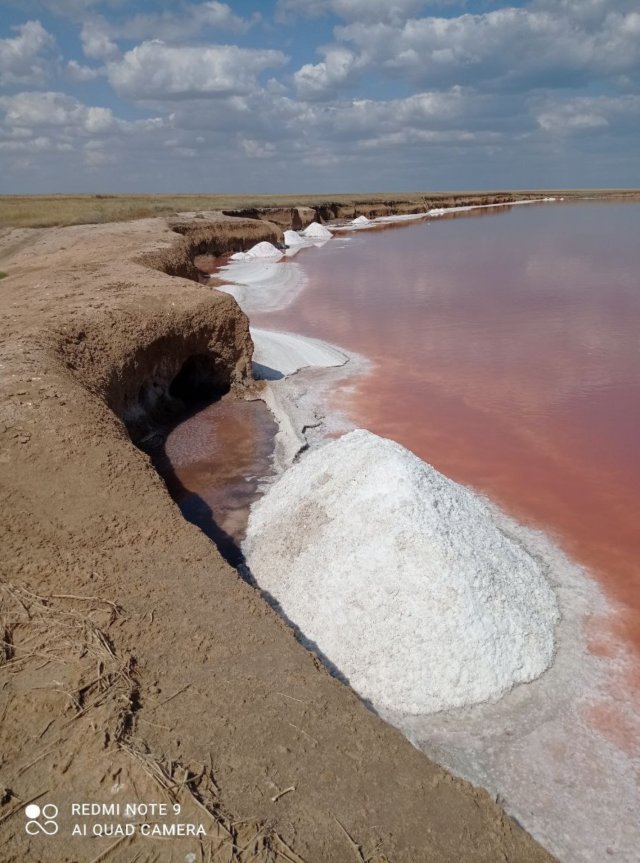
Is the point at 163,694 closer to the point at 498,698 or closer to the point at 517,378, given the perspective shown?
the point at 498,698

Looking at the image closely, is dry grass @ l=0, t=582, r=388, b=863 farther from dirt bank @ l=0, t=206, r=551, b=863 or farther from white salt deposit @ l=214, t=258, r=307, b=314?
white salt deposit @ l=214, t=258, r=307, b=314

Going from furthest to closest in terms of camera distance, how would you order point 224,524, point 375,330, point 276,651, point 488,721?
point 375,330
point 224,524
point 488,721
point 276,651

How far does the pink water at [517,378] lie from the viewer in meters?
10.4

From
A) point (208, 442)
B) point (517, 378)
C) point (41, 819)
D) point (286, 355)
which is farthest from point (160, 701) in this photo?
point (517, 378)

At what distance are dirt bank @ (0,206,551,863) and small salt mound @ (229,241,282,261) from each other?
34097mm

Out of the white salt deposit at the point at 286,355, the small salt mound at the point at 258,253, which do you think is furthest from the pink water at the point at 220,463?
the small salt mound at the point at 258,253

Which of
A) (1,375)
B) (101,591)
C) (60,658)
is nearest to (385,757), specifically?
(60,658)

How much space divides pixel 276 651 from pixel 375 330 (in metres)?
18.5

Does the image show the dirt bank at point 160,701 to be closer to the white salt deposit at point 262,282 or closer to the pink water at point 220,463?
the pink water at point 220,463

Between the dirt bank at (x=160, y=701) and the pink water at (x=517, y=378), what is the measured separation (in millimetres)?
4124

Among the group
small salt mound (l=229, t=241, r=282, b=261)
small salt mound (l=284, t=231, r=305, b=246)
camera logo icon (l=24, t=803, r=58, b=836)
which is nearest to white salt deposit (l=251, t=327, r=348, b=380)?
camera logo icon (l=24, t=803, r=58, b=836)

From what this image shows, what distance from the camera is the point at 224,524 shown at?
9805mm

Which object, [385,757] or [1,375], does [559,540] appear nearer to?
[385,757]

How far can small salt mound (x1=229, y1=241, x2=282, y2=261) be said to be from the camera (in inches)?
1610
